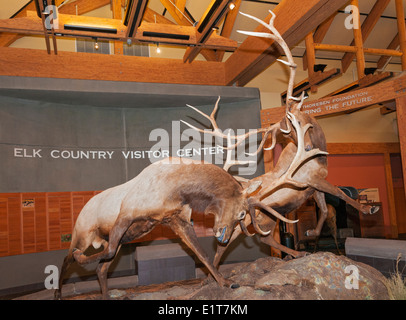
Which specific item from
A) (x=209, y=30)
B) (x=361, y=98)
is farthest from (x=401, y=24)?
(x=209, y=30)

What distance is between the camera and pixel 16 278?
6.29 metres

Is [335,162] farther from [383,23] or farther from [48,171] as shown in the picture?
[48,171]

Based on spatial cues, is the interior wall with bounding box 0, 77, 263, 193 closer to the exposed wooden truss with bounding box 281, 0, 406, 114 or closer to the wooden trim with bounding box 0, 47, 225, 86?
the wooden trim with bounding box 0, 47, 225, 86

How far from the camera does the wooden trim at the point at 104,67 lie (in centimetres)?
692

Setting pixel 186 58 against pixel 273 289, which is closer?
pixel 273 289

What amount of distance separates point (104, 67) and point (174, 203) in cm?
498

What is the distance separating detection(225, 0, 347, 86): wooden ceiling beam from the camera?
5.11m

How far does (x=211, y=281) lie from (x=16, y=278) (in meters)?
4.22

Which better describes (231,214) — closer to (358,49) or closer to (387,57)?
(358,49)

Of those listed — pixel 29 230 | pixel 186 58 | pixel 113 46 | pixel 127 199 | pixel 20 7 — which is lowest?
pixel 29 230

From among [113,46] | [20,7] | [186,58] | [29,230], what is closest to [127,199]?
[29,230]

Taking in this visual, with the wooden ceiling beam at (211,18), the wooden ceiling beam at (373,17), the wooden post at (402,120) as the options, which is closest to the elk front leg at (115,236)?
the wooden ceiling beam at (211,18)

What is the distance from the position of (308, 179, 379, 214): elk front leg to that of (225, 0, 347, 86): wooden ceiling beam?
253cm

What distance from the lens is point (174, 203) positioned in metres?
3.42
